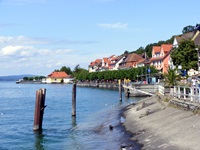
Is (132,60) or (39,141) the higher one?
(132,60)

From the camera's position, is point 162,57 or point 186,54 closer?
point 186,54

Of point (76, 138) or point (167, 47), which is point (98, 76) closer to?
point (167, 47)

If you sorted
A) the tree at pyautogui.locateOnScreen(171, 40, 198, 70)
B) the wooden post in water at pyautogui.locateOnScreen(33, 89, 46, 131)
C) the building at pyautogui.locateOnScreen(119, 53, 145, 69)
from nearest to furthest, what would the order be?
the wooden post in water at pyautogui.locateOnScreen(33, 89, 46, 131), the tree at pyautogui.locateOnScreen(171, 40, 198, 70), the building at pyautogui.locateOnScreen(119, 53, 145, 69)

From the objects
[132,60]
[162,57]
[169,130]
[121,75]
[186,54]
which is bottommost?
[169,130]

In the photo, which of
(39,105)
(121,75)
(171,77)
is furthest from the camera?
(121,75)

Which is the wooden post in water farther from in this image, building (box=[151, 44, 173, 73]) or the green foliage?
building (box=[151, 44, 173, 73])

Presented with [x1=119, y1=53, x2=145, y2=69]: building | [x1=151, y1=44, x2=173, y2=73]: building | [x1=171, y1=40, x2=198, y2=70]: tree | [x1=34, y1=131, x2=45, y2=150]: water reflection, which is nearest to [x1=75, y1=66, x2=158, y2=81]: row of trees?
[x1=151, y1=44, x2=173, y2=73]: building

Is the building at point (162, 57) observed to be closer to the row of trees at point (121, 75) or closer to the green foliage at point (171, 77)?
the row of trees at point (121, 75)

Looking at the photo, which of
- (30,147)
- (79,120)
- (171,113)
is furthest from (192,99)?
(79,120)

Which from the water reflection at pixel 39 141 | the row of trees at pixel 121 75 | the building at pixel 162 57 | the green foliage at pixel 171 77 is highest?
the building at pixel 162 57

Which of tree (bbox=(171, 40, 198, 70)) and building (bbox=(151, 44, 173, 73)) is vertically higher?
building (bbox=(151, 44, 173, 73))

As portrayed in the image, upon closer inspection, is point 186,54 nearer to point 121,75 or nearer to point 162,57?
point 162,57

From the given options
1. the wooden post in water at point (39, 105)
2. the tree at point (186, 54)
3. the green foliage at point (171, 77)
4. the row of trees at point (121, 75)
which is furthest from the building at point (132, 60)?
the wooden post in water at point (39, 105)

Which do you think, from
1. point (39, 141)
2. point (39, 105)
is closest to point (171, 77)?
point (39, 105)
